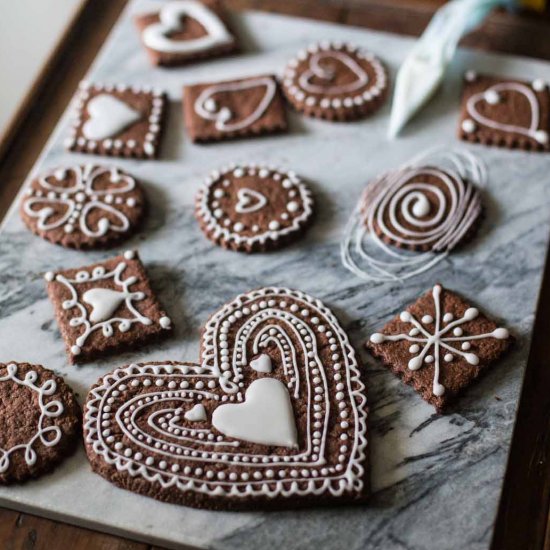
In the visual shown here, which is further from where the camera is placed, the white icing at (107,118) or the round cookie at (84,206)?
the white icing at (107,118)

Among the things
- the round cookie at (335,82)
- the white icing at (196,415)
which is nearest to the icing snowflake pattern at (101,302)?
the white icing at (196,415)

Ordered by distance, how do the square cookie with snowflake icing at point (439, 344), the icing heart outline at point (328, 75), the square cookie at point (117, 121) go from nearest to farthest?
the square cookie with snowflake icing at point (439, 344) → the square cookie at point (117, 121) → the icing heart outline at point (328, 75)

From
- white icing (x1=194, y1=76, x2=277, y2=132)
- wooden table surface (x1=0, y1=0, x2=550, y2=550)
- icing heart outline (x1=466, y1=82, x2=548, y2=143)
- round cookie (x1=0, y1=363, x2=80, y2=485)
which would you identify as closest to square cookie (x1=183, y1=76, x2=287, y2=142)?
white icing (x1=194, y1=76, x2=277, y2=132)

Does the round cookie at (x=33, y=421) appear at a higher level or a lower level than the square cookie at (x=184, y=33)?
lower

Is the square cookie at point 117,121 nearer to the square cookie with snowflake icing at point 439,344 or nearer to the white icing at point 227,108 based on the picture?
the white icing at point 227,108

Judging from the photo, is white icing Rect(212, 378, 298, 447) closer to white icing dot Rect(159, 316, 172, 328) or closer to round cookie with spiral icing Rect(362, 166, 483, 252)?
white icing dot Rect(159, 316, 172, 328)

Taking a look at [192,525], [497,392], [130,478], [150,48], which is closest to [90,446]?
[130,478]

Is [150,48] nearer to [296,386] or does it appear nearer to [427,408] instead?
[296,386]
